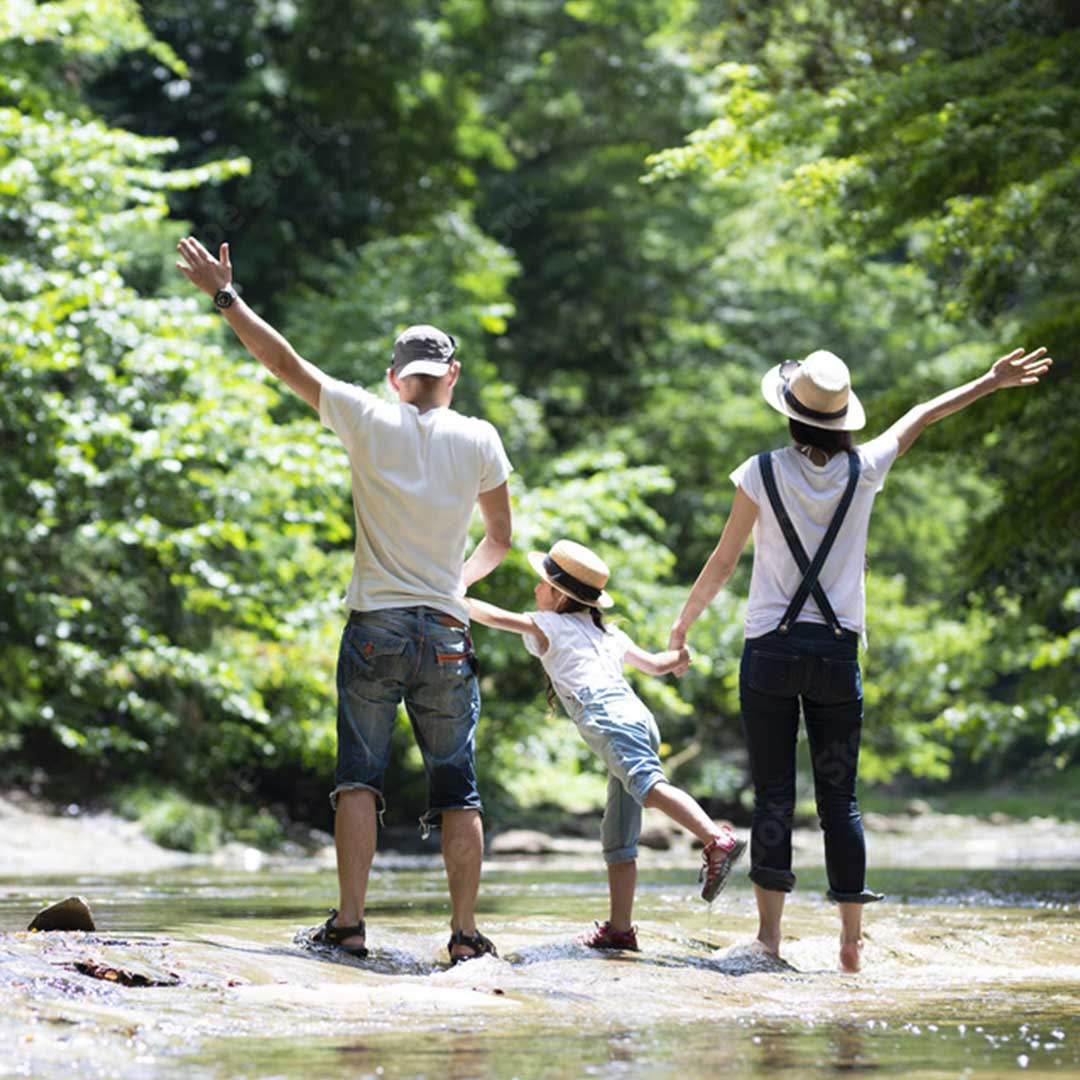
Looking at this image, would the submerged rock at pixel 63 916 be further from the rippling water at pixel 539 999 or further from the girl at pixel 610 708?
the girl at pixel 610 708

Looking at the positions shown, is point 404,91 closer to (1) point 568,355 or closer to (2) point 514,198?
(2) point 514,198

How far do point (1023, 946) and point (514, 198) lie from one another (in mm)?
25728

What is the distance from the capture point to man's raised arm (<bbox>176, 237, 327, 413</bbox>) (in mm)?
5664

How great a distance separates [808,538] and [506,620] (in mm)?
1087

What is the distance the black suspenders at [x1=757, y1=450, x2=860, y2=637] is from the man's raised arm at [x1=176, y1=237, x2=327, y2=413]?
155cm

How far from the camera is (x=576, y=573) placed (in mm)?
6641

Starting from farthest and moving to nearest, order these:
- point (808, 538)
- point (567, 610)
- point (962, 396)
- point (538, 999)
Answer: point (567, 610) < point (962, 396) < point (808, 538) < point (538, 999)

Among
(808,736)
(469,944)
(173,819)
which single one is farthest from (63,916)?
(173,819)

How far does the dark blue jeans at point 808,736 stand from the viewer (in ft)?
20.2

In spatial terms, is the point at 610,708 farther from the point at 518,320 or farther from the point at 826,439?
the point at 518,320

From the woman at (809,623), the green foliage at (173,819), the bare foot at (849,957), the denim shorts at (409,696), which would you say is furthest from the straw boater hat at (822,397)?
the green foliage at (173,819)

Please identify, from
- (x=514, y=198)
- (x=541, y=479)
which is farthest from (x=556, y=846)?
(x=514, y=198)

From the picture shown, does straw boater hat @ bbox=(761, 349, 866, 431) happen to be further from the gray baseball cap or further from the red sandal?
the red sandal

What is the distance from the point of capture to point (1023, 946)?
701 centimetres
